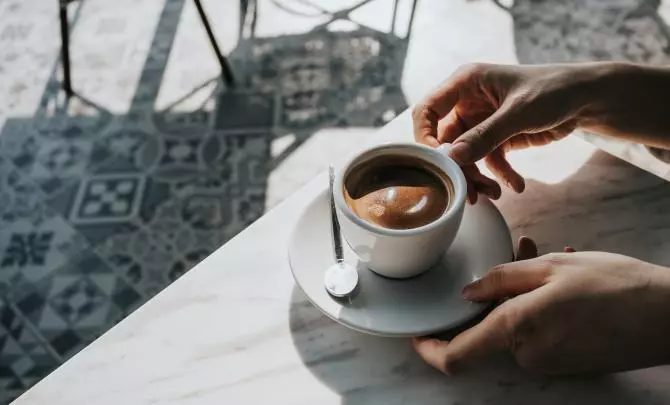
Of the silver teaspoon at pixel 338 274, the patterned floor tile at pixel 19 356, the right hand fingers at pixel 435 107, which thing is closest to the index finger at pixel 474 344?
the silver teaspoon at pixel 338 274

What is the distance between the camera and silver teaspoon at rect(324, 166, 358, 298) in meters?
0.61

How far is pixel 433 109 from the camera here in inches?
29.2

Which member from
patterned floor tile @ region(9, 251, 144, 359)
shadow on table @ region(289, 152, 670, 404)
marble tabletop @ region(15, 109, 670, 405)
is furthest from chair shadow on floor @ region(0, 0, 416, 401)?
shadow on table @ region(289, 152, 670, 404)

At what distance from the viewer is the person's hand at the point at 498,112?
0.66m

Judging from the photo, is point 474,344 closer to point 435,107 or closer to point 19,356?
point 435,107

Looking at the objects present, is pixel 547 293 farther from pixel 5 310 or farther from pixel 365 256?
pixel 5 310

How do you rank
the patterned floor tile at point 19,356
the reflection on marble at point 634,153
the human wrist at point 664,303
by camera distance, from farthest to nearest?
the patterned floor tile at point 19,356 < the reflection on marble at point 634,153 < the human wrist at point 664,303

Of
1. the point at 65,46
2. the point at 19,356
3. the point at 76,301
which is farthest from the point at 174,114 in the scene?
A: the point at 19,356

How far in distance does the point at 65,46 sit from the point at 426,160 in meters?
1.30

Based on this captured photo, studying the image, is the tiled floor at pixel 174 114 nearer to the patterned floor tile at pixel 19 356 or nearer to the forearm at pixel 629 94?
the patterned floor tile at pixel 19 356

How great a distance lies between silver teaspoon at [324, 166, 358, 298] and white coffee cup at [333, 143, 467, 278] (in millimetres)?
20

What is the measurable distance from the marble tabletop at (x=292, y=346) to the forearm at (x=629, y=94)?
2.7 inches

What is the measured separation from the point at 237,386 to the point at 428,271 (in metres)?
0.22

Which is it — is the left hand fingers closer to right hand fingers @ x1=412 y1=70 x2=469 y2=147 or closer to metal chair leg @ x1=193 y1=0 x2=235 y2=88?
right hand fingers @ x1=412 y1=70 x2=469 y2=147
